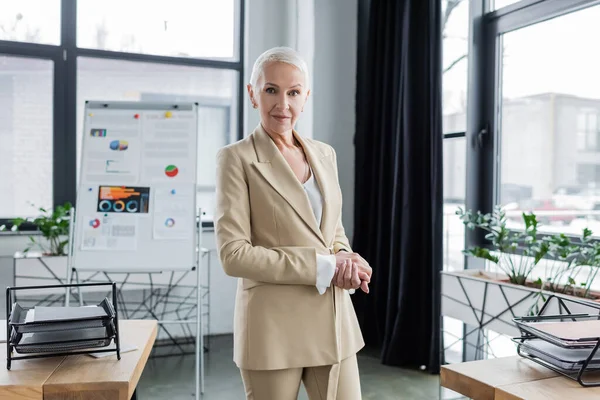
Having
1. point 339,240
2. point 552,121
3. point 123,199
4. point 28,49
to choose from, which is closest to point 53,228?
point 123,199

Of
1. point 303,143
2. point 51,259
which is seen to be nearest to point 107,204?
point 51,259

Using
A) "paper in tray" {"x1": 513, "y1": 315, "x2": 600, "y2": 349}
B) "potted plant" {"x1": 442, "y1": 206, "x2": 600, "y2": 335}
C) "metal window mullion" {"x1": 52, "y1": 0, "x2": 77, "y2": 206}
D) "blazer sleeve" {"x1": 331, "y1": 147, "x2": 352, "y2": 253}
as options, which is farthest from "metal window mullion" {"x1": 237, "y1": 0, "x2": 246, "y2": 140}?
"paper in tray" {"x1": 513, "y1": 315, "x2": 600, "y2": 349}

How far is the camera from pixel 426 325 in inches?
136

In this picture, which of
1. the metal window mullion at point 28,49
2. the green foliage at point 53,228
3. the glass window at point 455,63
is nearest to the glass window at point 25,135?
the metal window mullion at point 28,49

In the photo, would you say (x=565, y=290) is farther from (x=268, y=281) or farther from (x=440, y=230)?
(x=268, y=281)

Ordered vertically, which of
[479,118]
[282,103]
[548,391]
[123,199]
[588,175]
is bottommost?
[548,391]

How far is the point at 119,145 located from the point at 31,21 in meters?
1.38

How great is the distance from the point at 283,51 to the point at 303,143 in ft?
0.77

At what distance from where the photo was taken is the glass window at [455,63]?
11.5 feet

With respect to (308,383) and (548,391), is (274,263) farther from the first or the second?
(548,391)

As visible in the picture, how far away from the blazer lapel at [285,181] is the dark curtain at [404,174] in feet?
6.76

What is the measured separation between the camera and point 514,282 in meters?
2.71

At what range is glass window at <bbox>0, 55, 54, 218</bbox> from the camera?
12.8ft

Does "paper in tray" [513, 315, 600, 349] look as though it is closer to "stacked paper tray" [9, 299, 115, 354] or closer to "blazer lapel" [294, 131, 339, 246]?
"blazer lapel" [294, 131, 339, 246]
